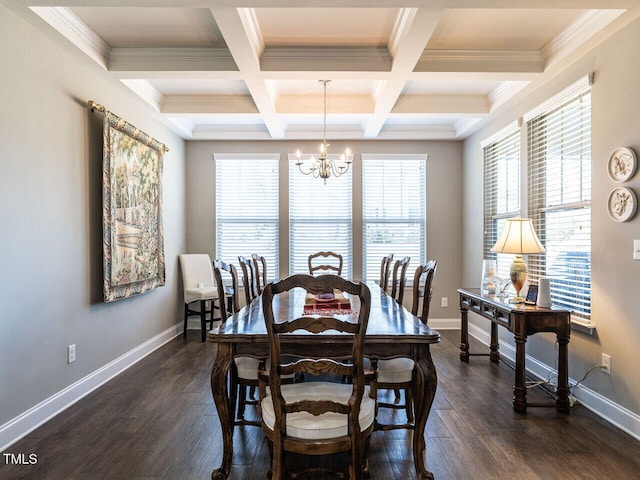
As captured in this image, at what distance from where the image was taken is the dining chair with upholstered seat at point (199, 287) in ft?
14.8

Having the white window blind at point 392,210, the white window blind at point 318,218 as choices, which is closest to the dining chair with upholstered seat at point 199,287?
the white window blind at point 318,218

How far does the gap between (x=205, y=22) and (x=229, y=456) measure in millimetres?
2836

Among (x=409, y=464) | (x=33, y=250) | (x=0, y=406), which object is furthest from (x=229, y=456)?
(x=33, y=250)

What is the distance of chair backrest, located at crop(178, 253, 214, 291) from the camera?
4.73 meters

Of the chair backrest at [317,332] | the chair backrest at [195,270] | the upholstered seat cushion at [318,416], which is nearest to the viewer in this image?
the chair backrest at [317,332]

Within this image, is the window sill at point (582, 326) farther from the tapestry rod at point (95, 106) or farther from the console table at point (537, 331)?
the tapestry rod at point (95, 106)

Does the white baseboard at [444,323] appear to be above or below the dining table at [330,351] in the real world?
below

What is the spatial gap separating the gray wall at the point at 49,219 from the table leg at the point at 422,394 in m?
2.44

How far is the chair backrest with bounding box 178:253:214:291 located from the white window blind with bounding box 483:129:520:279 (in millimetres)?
3575

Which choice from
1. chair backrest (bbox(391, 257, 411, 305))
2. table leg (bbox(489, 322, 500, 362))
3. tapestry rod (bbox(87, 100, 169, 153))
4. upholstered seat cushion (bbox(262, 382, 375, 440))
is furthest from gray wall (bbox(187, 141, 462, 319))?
upholstered seat cushion (bbox(262, 382, 375, 440))

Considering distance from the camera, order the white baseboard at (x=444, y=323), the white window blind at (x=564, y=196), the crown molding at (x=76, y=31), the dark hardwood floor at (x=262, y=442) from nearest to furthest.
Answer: the dark hardwood floor at (x=262, y=442)
the crown molding at (x=76, y=31)
the white window blind at (x=564, y=196)
the white baseboard at (x=444, y=323)

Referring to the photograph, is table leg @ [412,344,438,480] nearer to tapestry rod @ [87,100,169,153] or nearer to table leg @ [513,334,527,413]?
table leg @ [513,334,527,413]

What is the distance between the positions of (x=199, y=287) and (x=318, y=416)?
11.5 feet

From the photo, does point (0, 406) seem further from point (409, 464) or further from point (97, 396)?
point (409, 464)
